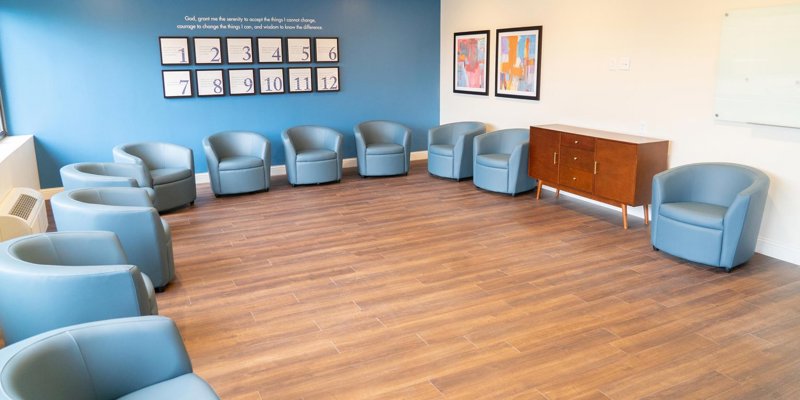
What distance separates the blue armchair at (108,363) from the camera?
198cm

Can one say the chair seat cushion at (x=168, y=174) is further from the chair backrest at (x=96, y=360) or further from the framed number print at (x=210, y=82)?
the chair backrest at (x=96, y=360)

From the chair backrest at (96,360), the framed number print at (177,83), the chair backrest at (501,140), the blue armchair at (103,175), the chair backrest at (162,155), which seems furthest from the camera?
the framed number print at (177,83)

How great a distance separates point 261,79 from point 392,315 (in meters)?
5.44

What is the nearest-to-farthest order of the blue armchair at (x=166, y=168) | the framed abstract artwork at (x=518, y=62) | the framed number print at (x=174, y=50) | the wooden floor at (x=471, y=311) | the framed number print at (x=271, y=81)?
the wooden floor at (x=471, y=311)
the blue armchair at (x=166, y=168)
the framed abstract artwork at (x=518, y=62)
the framed number print at (x=174, y=50)
the framed number print at (x=271, y=81)

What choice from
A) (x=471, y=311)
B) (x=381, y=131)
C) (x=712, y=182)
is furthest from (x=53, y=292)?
(x=381, y=131)

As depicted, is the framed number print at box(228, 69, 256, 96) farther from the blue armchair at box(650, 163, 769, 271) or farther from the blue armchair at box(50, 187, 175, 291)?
the blue armchair at box(650, 163, 769, 271)

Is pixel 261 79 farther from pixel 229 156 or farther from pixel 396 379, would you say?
pixel 396 379

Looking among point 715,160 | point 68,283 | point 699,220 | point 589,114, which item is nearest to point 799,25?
point 715,160

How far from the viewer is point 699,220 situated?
15.4ft

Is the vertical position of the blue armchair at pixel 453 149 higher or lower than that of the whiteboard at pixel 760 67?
lower

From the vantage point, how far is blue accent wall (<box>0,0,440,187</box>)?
714 centimetres

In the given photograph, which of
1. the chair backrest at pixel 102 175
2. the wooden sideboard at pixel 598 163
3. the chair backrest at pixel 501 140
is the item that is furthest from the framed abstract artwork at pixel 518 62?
the chair backrest at pixel 102 175

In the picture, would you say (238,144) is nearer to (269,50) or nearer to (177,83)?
(177,83)

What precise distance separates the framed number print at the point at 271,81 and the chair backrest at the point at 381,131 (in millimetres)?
1332
